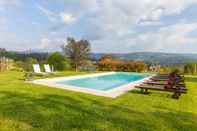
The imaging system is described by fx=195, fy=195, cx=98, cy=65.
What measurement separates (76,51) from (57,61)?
14.0 feet

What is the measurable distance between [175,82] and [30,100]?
5558mm

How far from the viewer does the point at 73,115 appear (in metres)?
4.37

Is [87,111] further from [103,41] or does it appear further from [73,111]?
[103,41]

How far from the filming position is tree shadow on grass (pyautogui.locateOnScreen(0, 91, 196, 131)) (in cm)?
377

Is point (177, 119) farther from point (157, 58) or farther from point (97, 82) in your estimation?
point (157, 58)

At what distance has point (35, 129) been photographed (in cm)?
348

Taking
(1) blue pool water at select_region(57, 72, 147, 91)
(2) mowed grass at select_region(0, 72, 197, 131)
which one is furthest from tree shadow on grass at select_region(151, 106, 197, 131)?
(1) blue pool water at select_region(57, 72, 147, 91)

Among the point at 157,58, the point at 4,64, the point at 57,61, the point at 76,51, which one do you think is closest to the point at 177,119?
the point at 4,64

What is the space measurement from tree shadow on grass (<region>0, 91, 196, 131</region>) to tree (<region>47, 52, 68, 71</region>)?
15.6 meters

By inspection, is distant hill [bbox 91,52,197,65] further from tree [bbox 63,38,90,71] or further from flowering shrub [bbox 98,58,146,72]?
tree [bbox 63,38,90,71]

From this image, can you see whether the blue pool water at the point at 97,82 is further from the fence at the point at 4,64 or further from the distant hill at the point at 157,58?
the distant hill at the point at 157,58

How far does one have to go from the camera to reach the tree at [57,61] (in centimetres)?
2109

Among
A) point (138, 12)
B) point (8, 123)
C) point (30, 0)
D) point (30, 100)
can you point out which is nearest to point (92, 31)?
point (138, 12)

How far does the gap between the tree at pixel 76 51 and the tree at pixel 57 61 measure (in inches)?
126
